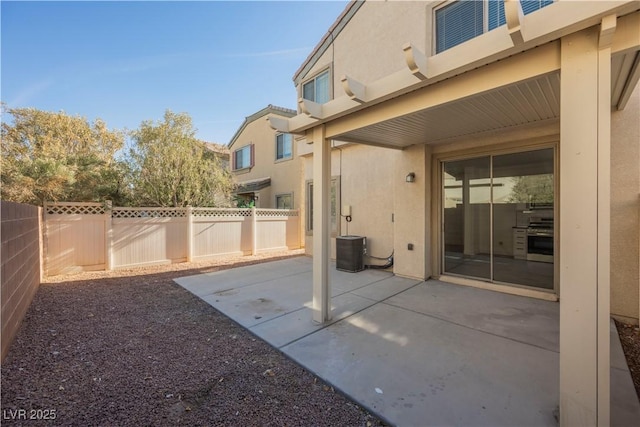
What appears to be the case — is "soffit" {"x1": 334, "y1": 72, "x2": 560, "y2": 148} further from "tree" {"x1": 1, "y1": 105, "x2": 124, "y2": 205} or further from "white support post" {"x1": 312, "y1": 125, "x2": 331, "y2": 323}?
"tree" {"x1": 1, "y1": 105, "x2": 124, "y2": 205}

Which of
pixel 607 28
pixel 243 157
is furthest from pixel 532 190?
pixel 243 157

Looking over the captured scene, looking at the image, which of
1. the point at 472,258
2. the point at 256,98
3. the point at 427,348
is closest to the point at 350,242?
the point at 472,258

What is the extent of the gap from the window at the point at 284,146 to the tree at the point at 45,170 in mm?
6568

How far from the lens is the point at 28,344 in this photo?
331cm

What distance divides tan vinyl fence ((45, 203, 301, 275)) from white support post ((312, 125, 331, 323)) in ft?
19.3

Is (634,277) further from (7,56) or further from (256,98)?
(7,56)

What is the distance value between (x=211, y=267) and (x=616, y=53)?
8330 millimetres

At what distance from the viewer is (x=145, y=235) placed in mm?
7730

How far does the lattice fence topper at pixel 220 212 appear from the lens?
8.64 metres

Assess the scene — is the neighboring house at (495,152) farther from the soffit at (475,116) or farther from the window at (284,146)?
the window at (284,146)

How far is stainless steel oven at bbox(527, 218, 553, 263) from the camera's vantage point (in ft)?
18.2

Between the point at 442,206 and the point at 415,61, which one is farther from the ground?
the point at 415,61

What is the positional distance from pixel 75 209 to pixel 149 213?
5.16 ft

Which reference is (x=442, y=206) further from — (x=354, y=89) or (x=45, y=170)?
(x=45, y=170)
